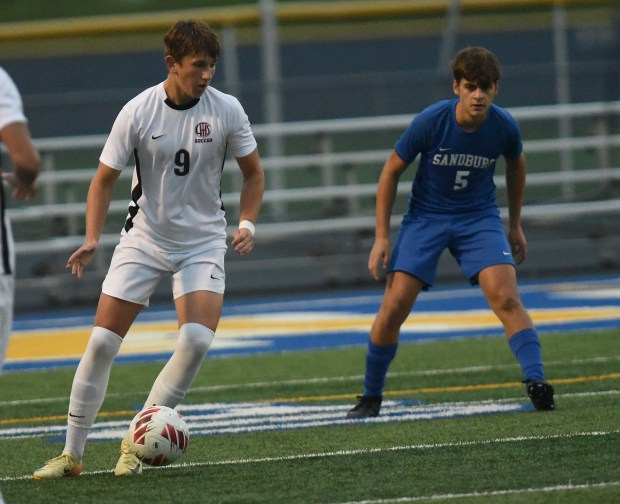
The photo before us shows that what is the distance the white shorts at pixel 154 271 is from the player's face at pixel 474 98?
181 cm

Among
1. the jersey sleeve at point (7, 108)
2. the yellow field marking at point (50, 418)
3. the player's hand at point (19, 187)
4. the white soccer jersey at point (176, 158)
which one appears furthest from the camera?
the yellow field marking at point (50, 418)

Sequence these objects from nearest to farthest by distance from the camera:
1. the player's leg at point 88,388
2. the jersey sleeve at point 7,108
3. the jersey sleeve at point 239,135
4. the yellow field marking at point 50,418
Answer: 1. the jersey sleeve at point 7,108
2. the player's leg at point 88,388
3. the jersey sleeve at point 239,135
4. the yellow field marking at point 50,418

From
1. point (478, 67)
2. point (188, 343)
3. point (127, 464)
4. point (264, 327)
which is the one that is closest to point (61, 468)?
point (127, 464)

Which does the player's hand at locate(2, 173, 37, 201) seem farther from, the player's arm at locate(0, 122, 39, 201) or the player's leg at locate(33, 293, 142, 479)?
the player's leg at locate(33, 293, 142, 479)

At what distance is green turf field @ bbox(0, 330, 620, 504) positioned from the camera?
5617 millimetres

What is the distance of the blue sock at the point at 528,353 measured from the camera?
771 cm

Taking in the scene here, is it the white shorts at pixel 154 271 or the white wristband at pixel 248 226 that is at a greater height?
the white wristband at pixel 248 226

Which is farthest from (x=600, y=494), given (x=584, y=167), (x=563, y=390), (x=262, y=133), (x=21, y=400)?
(x=584, y=167)

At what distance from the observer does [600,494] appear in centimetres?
528

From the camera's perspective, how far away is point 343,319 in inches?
533

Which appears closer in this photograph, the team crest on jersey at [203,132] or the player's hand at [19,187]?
the player's hand at [19,187]

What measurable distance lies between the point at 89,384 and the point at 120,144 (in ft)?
3.27

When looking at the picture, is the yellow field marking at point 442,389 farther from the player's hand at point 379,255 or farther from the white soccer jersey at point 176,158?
the white soccer jersey at point 176,158

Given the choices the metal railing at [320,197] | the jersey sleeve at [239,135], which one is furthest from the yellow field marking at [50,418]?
Answer: the metal railing at [320,197]
